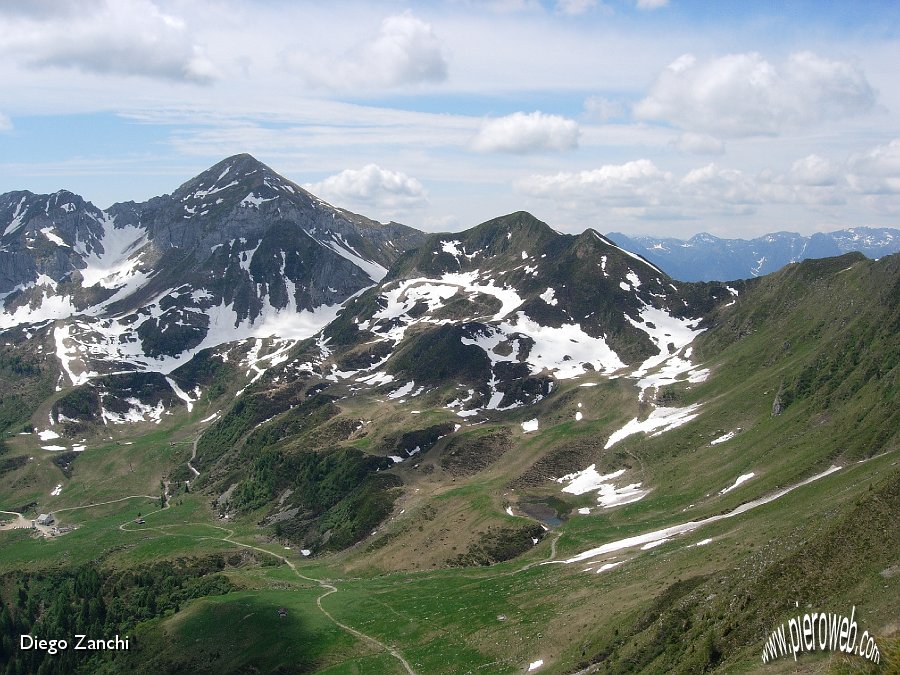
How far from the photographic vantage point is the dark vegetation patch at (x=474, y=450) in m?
175

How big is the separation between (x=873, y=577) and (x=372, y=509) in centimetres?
12499

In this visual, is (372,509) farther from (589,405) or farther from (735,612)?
(735,612)

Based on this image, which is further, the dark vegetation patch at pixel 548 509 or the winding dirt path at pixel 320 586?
the dark vegetation patch at pixel 548 509

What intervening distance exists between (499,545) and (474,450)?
52.7 m

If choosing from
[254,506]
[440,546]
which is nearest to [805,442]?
[440,546]

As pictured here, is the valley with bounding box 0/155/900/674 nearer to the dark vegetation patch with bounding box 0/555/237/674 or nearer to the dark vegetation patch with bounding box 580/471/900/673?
the dark vegetation patch with bounding box 580/471/900/673

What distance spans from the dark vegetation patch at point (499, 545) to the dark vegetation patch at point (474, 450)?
40.0m

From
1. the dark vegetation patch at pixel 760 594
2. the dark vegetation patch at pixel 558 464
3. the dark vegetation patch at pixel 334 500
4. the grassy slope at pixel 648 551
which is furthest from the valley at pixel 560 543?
Answer: the dark vegetation patch at pixel 334 500

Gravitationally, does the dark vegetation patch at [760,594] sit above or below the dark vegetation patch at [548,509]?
above

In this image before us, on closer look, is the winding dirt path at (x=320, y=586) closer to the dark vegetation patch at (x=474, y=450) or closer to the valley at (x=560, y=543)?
the valley at (x=560, y=543)

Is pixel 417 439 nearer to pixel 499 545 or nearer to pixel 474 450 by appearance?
pixel 474 450

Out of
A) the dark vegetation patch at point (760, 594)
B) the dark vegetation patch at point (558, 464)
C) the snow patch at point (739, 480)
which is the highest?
the dark vegetation patch at point (760, 594)

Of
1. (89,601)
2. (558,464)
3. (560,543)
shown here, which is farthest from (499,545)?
(89,601)

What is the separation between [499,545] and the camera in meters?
129
